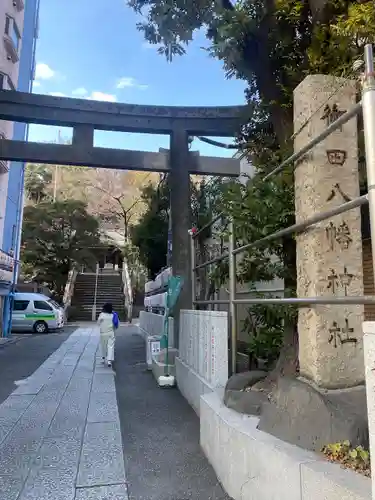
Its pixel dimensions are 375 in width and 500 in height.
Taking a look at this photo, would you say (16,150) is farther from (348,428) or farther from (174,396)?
(348,428)

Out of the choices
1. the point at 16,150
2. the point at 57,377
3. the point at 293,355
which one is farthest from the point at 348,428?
the point at 16,150

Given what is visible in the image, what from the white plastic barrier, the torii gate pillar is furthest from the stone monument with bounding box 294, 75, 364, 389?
the torii gate pillar

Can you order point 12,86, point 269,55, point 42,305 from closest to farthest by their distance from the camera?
point 269,55
point 12,86
point 42,305

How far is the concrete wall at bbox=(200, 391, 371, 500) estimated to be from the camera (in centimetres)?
189

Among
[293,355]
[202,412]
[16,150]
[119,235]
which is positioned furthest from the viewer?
[119,235]

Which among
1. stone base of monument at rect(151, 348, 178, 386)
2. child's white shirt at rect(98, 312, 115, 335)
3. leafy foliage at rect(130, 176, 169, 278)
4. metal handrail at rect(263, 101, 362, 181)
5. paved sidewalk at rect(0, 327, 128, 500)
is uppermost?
leafy foliage at rect(130, 176, 169, 278)

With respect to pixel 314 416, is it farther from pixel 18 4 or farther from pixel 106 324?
pixel 18 4

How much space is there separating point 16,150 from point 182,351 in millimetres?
6036

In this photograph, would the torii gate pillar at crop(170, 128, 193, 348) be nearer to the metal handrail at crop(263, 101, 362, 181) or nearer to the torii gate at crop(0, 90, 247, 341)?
the torii gate at crop(0, 90, 247, 341)

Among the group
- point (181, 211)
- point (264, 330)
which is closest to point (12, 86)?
point (181, 211)

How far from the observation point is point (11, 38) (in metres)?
17.0

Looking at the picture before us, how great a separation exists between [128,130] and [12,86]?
10.5m

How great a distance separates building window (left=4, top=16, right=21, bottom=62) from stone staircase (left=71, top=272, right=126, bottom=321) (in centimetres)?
1577

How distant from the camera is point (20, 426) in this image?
15.1 ft
